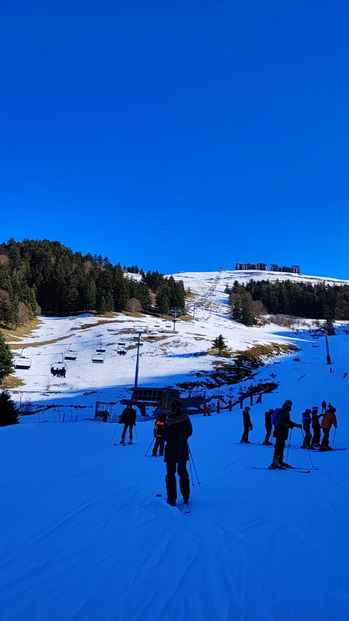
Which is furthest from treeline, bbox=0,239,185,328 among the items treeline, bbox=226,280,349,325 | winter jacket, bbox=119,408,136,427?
winter jacket, bbox=119,408,136,427

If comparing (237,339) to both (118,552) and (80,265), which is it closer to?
(80,265)

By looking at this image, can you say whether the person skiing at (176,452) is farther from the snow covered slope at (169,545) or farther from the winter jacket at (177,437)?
the snow covered slope at (169,545)

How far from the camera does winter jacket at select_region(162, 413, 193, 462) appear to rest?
677 cm

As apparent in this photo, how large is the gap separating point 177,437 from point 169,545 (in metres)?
2.04

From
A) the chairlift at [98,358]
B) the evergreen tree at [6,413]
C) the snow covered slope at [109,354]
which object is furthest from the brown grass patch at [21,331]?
the evergreen tree at [6,413]

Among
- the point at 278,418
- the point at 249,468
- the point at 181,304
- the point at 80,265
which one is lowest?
the point at 249,468

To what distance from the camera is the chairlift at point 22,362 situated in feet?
186

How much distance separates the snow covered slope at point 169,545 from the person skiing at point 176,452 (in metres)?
0.33

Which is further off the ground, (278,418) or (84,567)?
(278,418)

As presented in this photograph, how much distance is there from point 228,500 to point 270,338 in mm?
88791

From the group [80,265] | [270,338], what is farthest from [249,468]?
[80,265]

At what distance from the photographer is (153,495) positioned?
7.56m

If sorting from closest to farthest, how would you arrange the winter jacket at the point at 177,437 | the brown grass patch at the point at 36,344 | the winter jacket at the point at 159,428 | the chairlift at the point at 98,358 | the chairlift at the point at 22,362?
the winter jacket at the point at 177,437
the winter jacket at the point at 159,428
the chairlift at the point at 22,362
the chairlift at the point at 98,358
the brown grass patch at the point at 36,344

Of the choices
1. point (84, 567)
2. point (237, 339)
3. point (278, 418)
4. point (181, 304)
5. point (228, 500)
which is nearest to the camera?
point (84, 567)
